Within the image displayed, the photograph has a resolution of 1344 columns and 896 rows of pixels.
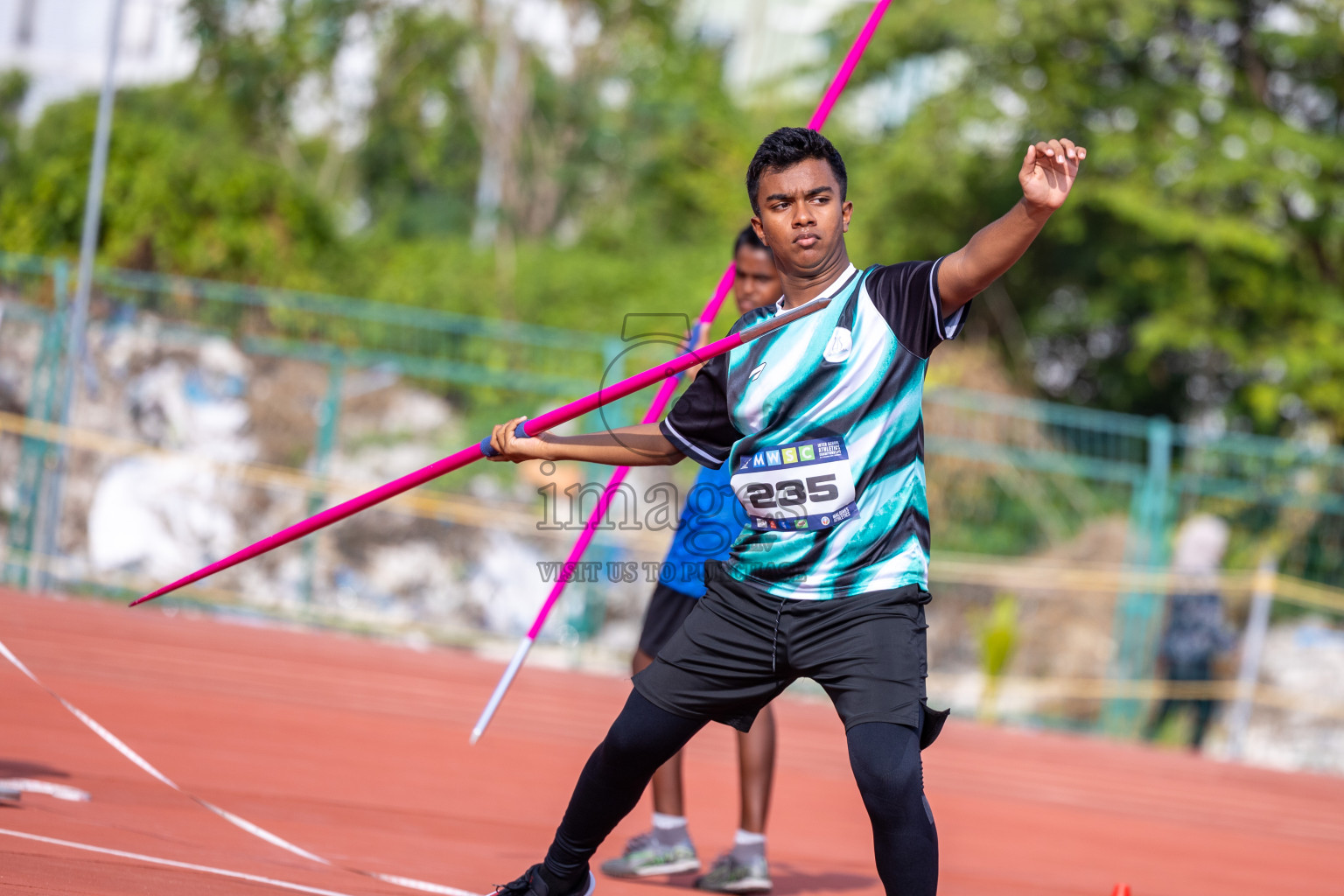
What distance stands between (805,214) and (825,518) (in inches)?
25.2

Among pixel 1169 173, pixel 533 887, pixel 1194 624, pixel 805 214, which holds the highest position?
pixel 1169 173

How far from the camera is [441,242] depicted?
762 inches

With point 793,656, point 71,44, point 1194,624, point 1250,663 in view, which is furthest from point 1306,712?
point 71,44

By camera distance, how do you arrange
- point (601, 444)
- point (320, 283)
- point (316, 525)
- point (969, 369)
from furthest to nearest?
point (320, 283) → point (969, 369) → point (316, 525) → point (601, 444)

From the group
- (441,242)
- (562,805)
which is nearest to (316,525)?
(562,805)

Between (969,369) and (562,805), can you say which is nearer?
(562,805)

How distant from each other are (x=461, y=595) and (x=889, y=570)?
8.32 meters

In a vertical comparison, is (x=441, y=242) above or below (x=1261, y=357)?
above

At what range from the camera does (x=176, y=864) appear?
11.0ft

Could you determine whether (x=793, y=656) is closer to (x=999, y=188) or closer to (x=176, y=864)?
(x=176, y=864)

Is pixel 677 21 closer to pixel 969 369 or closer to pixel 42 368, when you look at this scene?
pixel 969 369

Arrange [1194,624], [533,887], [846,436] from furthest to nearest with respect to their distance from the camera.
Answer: [1194,624]
[533,887]
[846,436]

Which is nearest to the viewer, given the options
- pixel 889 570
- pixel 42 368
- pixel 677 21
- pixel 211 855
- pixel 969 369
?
pixel 889 570

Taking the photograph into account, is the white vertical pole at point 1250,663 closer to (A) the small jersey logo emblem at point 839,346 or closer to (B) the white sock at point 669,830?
(B) the white sock at point 669,830
